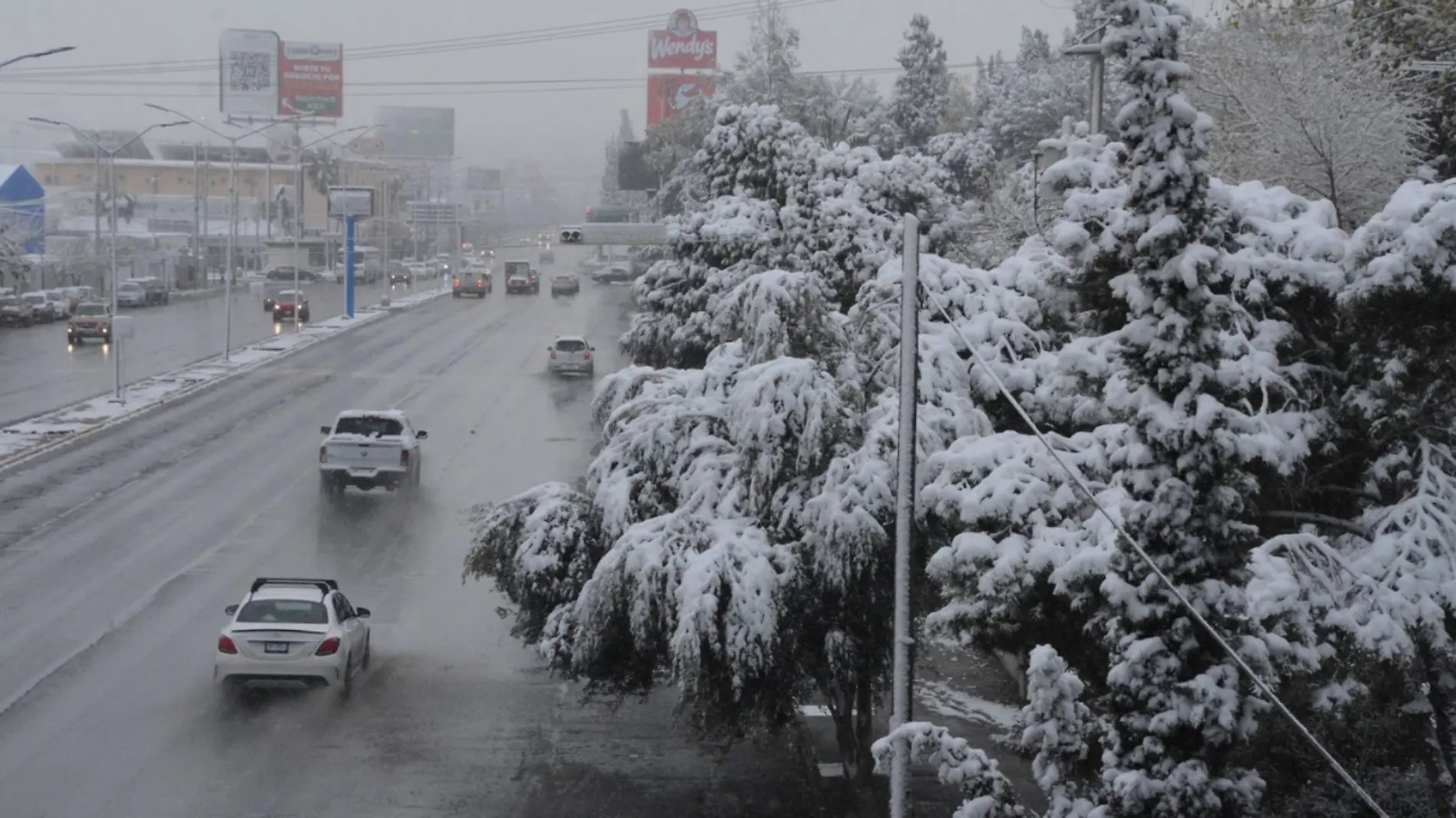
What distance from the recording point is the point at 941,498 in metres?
12.8

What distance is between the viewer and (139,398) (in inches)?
1738

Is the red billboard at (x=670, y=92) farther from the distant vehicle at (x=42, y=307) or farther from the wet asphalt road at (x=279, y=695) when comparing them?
the wet asphalt road at (x=279, y=695)

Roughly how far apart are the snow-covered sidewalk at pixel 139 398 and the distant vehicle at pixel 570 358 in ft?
31.6

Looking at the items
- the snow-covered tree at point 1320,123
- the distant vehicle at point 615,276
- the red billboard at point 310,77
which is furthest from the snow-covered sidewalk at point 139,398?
the red billboard at point 310,77

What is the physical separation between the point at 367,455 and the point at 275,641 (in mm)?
13132

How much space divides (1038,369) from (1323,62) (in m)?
11.4

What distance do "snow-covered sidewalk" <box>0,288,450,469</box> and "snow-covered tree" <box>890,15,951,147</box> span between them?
24.3 m

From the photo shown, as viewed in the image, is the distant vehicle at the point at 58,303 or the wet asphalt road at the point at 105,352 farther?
the distant vehicle at the point at 58,303

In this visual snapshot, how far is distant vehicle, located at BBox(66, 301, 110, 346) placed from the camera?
61.6 m

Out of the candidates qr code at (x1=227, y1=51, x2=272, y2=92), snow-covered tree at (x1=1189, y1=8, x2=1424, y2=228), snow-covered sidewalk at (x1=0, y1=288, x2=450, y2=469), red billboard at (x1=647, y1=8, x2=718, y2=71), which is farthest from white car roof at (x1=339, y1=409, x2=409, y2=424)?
qr code at (x1=227, y1=51, x2=272, y2=92)

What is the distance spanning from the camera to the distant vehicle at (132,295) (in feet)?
270

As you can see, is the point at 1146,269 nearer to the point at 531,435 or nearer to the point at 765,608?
the point at 765,608

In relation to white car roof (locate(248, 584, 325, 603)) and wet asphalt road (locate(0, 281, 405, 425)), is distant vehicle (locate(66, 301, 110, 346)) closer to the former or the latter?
wet asphalt road (locate(0, 281, 405, 425))

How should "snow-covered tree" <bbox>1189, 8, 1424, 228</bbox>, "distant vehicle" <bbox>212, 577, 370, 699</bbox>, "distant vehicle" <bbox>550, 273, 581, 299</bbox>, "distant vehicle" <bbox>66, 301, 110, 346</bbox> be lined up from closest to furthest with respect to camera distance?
1. "distant vehicle" <bbox>212, 577, 370, 699</bbox>
2. "snow-covered tree" <bbox>1189, 8, 1424, 228</bbox>
3. "distant vehicle" <bbox>66, 301, 110, 346</bbox>
4. "distant vehicle" <bbox>550, 273, 581, 299</bbox>
